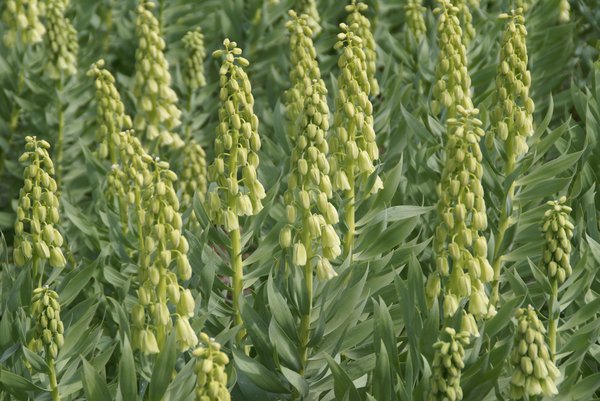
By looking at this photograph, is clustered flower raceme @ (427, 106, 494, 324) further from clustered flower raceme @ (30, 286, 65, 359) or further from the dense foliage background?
clustered flower raceme @ (30, 286, 65, 359)

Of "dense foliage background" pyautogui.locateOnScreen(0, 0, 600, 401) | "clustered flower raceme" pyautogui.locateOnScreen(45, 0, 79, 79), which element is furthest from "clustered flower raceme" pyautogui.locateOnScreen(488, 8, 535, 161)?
"clustered flower raceme" pyautogui.locateOnScreen(45, 0, 79, 79)

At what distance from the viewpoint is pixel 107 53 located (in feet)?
27.3

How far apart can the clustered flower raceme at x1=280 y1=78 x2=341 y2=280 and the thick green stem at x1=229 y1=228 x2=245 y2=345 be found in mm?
383

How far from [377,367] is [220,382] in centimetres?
87

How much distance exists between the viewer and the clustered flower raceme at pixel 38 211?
4.50 meters

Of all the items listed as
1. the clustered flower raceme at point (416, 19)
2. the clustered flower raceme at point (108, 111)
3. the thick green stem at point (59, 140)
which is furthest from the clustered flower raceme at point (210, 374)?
A: the clustered flower raceme at point (416, 19)

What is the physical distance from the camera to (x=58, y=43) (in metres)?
6.91

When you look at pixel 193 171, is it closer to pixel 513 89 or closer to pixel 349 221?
pixel 349 221

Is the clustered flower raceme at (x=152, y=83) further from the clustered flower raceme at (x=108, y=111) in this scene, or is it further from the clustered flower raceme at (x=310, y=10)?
the clustered flower raceme at (x=310, y=10)

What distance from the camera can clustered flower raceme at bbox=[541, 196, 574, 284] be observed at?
4.07 metres

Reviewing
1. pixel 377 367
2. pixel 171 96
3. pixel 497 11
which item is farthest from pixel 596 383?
pixel 497 11

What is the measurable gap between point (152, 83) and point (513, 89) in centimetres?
221

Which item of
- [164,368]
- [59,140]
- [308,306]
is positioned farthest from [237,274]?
[59,140]

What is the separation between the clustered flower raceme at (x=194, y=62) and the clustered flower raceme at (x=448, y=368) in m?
3.75
